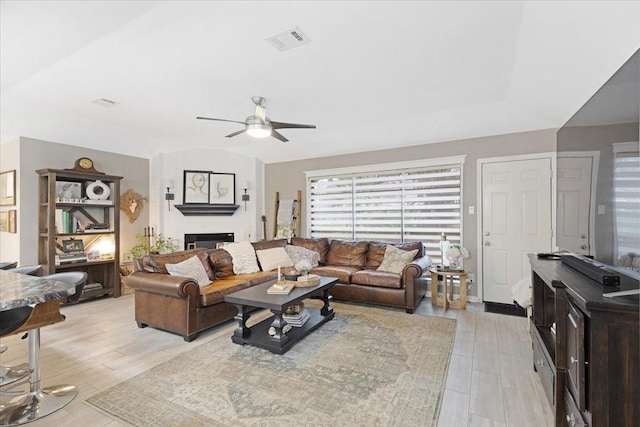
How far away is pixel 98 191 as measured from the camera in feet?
16.4

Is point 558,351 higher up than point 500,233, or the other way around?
point 500,233

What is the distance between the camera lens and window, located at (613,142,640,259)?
1346 millimetres

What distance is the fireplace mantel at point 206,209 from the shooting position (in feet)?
19.4

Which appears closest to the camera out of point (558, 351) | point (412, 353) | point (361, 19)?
point (558, 351)

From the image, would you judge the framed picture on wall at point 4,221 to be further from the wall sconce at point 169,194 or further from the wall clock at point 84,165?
the wall sconce at point 169,194

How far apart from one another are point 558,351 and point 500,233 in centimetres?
304

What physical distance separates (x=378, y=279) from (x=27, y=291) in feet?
11.6

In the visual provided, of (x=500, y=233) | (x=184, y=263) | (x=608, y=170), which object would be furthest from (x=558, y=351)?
(x=184, y=263)

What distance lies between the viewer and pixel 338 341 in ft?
10.2

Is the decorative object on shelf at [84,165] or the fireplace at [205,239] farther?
the fireplace at [205,239]

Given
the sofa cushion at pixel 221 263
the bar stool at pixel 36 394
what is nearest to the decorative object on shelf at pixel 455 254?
the sofa cushion at pixel 221 263

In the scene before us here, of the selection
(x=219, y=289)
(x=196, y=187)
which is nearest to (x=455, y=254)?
(x=219, y=289)

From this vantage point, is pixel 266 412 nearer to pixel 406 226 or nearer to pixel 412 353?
pixel 412 353

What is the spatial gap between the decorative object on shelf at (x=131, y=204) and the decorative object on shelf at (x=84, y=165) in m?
0.72
